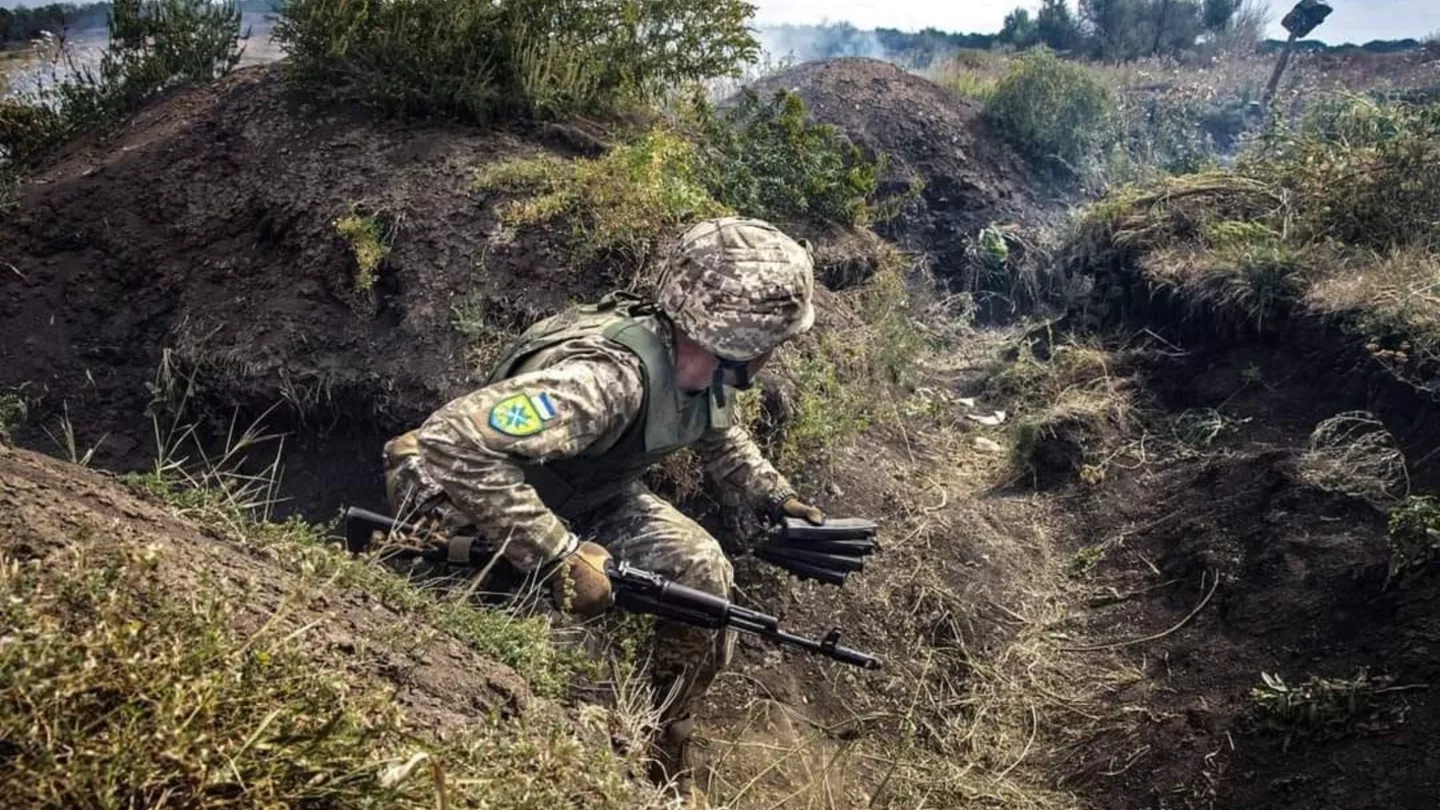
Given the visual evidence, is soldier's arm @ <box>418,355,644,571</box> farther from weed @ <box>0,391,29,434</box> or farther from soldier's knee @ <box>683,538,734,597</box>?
weed @ <box>0,391,29,434</box>

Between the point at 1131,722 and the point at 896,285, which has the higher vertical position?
the point at 896,285

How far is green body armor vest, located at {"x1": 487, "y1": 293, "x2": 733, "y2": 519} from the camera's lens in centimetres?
328

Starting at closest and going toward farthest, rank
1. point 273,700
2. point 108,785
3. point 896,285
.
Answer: point 108,785, point 273,700, point 896,285

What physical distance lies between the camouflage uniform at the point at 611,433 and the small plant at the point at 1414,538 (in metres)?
2.32

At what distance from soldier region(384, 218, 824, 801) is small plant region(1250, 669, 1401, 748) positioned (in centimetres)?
186

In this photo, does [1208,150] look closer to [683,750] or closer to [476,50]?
[476,50]

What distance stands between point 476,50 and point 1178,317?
479 cm

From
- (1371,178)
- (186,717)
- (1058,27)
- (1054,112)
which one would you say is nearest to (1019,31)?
(1058,27)

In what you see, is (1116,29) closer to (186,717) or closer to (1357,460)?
(1357,460)

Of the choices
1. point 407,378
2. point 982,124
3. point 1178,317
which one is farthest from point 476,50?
point 982,124

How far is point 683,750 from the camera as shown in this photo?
3553 millimetres

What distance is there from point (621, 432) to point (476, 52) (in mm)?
3419

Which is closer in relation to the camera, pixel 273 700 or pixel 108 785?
pixel 108 785

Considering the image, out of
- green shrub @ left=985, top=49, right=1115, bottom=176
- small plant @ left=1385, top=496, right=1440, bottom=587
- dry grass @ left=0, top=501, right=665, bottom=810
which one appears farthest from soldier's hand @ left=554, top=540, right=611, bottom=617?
green shrub @ left=985, top=49, right=1115, bottom=176
